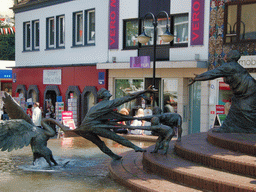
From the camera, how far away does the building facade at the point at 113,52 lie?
18.7 metres

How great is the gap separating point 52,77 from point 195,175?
785 inches

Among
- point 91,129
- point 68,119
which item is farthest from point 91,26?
point 91,129

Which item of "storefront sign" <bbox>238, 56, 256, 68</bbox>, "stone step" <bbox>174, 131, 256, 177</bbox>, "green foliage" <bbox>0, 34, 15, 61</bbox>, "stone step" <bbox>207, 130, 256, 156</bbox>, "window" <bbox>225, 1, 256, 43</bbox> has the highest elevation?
"green foliage" <bbox>0, 34, 15, 61</bbox>

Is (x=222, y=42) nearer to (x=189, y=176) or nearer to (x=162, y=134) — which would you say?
(x=162, y=134)

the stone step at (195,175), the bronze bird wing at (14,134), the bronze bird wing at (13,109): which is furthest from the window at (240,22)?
the bronze bird wing at (14,134)

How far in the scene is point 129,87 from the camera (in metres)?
21.8

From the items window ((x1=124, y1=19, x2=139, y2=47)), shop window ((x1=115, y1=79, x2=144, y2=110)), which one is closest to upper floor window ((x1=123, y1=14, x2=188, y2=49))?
window ((x1=124, y1=19, x2=139, y2=47))

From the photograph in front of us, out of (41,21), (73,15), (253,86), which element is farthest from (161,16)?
(253,86)

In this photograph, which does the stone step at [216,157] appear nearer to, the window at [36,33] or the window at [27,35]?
the window at [36,33]

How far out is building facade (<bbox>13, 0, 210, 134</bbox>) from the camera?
1867 cm

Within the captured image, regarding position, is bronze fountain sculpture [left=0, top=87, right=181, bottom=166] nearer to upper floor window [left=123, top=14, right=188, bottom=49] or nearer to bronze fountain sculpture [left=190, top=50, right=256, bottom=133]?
bronze fountain sculpture [left=190, top=50, right=256, bottom=133]

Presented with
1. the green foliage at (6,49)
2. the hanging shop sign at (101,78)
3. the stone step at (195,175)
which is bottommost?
the stone step at (195,175)

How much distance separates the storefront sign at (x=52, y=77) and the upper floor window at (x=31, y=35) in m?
2.26

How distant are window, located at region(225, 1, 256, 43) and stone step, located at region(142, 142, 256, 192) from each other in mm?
9324
